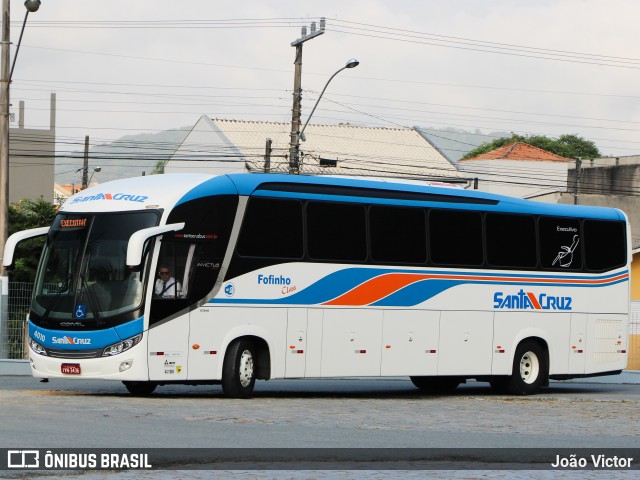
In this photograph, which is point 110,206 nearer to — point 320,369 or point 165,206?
point 165,206

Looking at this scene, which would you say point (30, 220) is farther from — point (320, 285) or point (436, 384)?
point (320, 285)

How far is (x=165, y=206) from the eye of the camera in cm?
1984

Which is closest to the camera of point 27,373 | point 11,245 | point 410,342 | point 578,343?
point 11,245

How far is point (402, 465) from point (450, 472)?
609mm

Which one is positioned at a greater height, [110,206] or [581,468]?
[110,206]

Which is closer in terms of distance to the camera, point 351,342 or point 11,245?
point 11,245

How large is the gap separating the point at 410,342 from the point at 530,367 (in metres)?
3.26

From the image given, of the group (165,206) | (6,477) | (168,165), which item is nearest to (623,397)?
(165,206)

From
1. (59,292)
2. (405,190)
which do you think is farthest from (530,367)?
(59,292)

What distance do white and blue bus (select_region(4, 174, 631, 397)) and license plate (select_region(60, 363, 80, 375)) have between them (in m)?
0.02

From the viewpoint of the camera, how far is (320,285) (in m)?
21.6

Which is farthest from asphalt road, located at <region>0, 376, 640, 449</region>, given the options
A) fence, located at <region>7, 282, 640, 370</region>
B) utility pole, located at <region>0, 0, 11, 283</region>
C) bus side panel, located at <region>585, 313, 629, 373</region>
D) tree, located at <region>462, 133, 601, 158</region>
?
tree, located at <region>462, 133, 601, 158</region>

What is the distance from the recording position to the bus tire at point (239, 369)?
2034 centimetres

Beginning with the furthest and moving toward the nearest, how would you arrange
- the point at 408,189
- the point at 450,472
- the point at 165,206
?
the point at 408,189 < the point at 165,206 < the point at 450,472
